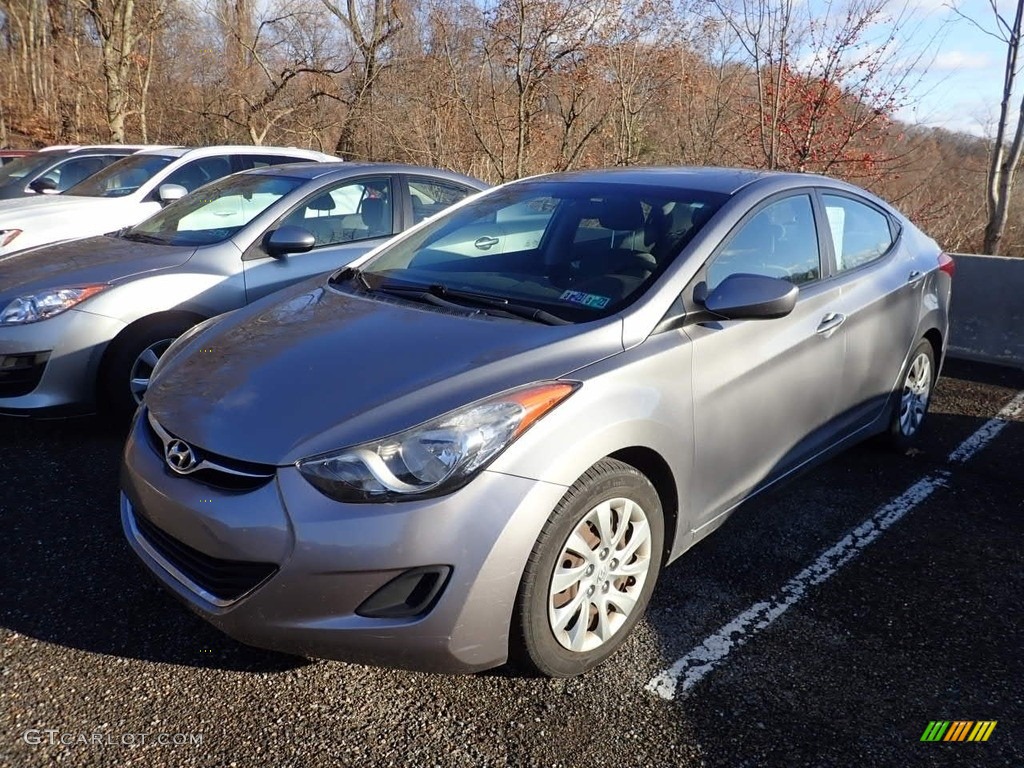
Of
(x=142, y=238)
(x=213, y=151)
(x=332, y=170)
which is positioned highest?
(x=213, y=151)

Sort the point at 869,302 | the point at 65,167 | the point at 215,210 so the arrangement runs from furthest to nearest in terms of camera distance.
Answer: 1. the point at 65,167
2. the point at 215,210
3. the point at 869,302

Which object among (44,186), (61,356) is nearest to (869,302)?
(61,356)

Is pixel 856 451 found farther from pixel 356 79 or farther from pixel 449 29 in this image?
pixel 356 79

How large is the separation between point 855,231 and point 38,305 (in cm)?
422

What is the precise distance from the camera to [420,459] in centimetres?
226

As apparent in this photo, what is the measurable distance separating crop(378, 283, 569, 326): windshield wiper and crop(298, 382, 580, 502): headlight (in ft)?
1.95

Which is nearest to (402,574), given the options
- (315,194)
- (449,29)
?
(315,194)

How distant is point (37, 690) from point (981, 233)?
467 inches

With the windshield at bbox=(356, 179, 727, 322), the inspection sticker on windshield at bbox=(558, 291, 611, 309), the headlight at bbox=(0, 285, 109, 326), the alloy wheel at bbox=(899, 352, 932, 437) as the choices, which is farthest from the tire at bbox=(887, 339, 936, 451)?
the headlight at bbox=(0, 285, 109, 326)

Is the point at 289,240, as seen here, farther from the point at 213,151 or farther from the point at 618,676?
the point at 213,151

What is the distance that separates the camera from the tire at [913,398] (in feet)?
14.5

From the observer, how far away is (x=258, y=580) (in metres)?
2.27

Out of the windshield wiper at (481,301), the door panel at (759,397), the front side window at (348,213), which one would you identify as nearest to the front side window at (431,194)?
the front side window at (348,213)

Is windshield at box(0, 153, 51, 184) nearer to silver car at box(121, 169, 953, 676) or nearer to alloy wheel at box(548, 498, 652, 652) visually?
silver car at box(121, 169, 953, 676)
